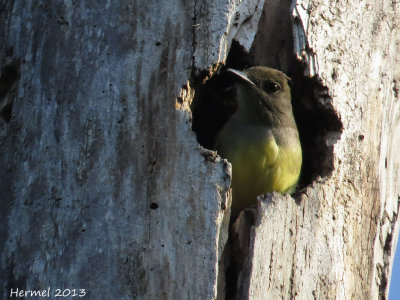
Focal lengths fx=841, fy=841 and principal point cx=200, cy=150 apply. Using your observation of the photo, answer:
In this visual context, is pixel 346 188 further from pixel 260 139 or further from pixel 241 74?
pixel 241 74

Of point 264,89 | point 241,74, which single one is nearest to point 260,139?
point 264,89

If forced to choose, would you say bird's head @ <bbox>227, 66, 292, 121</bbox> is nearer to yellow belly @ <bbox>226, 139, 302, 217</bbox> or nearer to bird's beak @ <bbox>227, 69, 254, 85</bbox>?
bird's beak @ <bbox>227, 69, 254, 85</bbox>

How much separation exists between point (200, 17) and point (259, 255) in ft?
4.02

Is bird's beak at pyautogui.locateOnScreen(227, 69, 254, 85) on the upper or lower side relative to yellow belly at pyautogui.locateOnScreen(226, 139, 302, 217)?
upper

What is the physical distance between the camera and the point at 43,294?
3.84 meters

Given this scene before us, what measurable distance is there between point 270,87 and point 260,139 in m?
0.32

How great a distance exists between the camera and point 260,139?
515 cm

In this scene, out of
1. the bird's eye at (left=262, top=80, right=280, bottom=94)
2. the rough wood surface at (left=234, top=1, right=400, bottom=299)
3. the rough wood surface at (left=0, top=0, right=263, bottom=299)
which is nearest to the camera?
the rough wood surface at (left=0, top=0, right=263, bottom=299)

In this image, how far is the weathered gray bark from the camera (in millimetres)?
3867

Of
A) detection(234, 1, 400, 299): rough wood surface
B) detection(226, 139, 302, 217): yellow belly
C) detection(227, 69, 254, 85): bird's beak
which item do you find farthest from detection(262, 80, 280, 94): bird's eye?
detection(234, 1, 400, 299): rough wood surface

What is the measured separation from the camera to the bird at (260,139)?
4.92 metres

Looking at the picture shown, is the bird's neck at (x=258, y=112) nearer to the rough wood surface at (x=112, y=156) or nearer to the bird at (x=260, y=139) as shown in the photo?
the bird at (x=260, y=139)

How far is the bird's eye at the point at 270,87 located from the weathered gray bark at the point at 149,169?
472 mm

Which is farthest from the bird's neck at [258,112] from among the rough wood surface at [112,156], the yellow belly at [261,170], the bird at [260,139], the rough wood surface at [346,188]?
the rough wood surface at [112,156]
